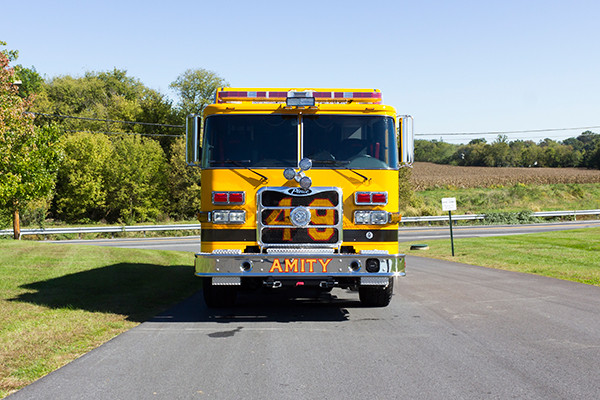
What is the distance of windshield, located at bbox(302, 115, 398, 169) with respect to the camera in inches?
328

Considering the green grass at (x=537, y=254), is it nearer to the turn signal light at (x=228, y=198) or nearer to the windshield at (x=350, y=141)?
the windshield at (x=350, y=141)

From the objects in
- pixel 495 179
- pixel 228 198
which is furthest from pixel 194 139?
pixel 495 179

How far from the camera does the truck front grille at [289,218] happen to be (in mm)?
8086

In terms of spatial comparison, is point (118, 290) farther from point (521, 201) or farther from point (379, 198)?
Answer: point (521, 201)

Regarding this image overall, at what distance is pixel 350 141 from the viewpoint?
27.6 ft

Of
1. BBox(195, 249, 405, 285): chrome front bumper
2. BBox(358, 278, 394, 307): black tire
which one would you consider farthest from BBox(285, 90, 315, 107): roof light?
BBox(358, 278, 394, 307): black tire

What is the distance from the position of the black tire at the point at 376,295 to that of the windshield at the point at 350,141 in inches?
83.3

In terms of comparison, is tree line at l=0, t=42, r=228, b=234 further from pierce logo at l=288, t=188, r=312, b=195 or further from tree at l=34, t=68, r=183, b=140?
pierce logo at l=288, t=188, r=312, b=195

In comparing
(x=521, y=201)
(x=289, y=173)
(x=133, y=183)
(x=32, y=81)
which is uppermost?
(x=32, y=81)

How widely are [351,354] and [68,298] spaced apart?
6.05 metres

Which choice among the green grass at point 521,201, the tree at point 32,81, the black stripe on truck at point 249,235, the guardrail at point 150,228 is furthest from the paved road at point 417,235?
the tree at point 32,81

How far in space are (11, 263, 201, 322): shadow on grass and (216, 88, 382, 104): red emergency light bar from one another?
3461 millimetres

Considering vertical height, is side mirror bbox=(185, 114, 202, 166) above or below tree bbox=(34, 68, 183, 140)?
below

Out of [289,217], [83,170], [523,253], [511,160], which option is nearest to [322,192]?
[289,217]
